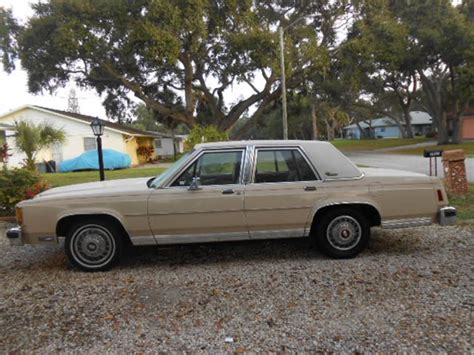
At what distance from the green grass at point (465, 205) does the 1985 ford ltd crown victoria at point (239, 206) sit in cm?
250

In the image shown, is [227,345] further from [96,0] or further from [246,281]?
[96,0]

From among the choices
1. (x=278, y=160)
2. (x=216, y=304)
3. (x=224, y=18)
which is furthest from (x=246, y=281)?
(x=224, y=18)

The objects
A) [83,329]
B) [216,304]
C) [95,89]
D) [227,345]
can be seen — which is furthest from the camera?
Result: [95,89]

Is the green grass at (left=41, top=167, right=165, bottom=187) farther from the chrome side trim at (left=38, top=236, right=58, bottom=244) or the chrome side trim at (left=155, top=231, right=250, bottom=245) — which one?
the chrome side trim at (left=155, top=231, right=250, bottom=245)

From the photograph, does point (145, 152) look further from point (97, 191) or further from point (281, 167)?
point (281, 167)

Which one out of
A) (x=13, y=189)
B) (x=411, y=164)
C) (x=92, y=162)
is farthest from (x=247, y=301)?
(x=92, y=162)

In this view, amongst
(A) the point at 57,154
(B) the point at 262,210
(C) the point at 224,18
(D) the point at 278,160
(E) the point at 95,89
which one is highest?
(C) the point at 224,18

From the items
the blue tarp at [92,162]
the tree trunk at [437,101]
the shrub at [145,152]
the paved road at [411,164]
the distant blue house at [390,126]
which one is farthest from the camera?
the distant blue house at [390,126]

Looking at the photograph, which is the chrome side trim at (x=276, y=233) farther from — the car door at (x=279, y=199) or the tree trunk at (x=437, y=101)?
the tree trunk at (x=437, y=101)

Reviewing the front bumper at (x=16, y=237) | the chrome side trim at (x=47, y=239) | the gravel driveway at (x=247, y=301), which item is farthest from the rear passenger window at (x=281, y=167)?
the front bumper at (x=16, y=237)

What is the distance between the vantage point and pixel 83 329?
308 centimetres

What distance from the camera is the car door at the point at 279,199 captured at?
438 centimetres

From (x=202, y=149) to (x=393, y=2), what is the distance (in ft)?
90.3

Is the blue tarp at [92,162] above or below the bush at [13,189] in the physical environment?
above
